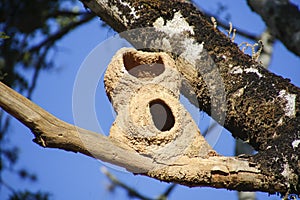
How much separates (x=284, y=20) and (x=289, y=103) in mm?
440

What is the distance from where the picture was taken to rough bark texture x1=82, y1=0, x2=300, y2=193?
7.18 ft

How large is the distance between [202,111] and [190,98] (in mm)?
70

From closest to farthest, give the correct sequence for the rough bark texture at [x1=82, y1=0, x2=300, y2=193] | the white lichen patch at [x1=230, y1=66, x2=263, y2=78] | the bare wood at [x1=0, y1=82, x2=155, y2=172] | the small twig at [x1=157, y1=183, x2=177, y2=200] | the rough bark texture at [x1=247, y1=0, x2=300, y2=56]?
the bare wood at [x1=0, y1=82, x2=155, y2=172], the rough bark texture at [x1=82, y1=0, x2=300, y2=193], the white lichen patch at [x1=230, y1=66, x2=263, y2=78], the rough bark texture at [x1=247, y1=0, x2=300, y2=56], the small twig at [x1=157, y1=183, x2=177, y2=200]

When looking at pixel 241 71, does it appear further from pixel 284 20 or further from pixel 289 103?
pixel 284 20

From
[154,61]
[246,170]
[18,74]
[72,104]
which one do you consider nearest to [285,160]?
[246,170]

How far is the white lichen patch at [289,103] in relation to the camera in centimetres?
224

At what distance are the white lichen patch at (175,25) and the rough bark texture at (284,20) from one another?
384 millimetres

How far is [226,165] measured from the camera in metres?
2.14

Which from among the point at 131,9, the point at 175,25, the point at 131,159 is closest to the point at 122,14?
the point at 131,9

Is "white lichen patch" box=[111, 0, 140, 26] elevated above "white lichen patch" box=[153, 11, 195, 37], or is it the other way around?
"white lichen patch" box=[111, 0, 140, 26]

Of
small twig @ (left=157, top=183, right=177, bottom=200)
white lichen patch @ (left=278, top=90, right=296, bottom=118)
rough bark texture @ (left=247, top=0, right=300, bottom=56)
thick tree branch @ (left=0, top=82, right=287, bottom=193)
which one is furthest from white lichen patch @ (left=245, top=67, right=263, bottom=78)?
small twig @ (left=157, top=183, right=177, bottom=200)

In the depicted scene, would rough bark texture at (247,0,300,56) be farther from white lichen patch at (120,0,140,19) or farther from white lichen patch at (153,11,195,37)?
white lichen patch at (120,0,140,19)

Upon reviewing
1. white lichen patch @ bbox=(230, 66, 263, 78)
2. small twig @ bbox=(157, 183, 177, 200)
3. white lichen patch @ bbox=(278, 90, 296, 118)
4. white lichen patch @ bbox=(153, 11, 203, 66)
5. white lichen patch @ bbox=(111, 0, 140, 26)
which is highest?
small twig @ bbox=(157, 183, 177, 200)

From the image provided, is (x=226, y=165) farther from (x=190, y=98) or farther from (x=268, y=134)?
(x=190, y=98)
